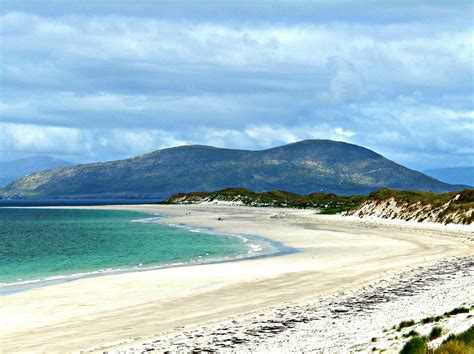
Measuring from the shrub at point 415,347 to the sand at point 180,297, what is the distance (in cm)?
390

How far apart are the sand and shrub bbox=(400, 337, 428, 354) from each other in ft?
12.8

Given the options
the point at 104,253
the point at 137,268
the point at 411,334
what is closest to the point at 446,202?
the point at 104,253

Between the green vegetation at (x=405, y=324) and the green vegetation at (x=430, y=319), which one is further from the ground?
the green vegetation at (x=430, y=319)

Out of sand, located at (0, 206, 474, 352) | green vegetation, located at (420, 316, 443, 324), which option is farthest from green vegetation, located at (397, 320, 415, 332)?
sand, located at (0, 206, 474, 352)

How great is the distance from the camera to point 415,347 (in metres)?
14.0

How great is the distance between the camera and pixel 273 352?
1596 centimetres

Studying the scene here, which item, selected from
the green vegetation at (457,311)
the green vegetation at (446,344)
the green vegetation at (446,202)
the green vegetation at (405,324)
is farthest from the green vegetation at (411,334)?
the green vegetation at (446,202)

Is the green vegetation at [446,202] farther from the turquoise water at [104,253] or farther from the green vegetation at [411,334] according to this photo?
the green vegetation at [411,334]

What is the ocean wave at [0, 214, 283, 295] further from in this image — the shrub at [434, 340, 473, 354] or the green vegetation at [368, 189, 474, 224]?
the green vegetation at [368, 189, 474, 224]

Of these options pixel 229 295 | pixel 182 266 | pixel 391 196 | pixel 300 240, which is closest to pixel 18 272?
pixel 182 266

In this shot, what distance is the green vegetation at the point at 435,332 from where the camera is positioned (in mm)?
15214

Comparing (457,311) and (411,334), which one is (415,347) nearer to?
(411,334)

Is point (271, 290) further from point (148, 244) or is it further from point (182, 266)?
point (148, 244)

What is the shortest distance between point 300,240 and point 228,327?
138 feet
